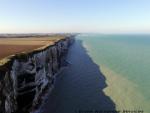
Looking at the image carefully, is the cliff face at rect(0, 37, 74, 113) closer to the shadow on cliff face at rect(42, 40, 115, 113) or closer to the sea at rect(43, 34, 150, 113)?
the shadow on cliff face at rect(42, 40, 115, 113)

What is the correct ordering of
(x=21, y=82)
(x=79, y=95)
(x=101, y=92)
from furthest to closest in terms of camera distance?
(x=101, y=92) < (x=79, y=95) < (x=21, y=82)

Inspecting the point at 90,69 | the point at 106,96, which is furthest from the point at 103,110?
the point at 90,69

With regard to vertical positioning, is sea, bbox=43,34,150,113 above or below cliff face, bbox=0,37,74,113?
below

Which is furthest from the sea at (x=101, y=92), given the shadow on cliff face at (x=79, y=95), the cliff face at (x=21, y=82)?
the cliff face at (x=21, y=82)

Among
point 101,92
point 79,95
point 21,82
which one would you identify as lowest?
point 101,92

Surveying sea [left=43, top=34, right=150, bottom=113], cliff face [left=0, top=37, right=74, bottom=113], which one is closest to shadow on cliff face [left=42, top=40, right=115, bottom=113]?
sea [left=43, top=34, right=150, bottom=113]

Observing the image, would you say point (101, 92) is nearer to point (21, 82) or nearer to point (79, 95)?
point (79, 95)

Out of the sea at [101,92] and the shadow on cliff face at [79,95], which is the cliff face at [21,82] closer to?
the shadow on cliff face at [79,95]

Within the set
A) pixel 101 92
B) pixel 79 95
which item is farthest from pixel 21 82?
pixel 101 92

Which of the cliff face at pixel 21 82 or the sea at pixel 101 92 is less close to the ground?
the cliff face at pixel 21 82

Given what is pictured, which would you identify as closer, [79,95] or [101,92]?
[79,95]

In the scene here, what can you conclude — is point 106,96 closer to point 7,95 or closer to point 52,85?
point 52,85

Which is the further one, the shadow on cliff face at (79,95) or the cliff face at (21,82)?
the shadow on cliff face at (79,95)
